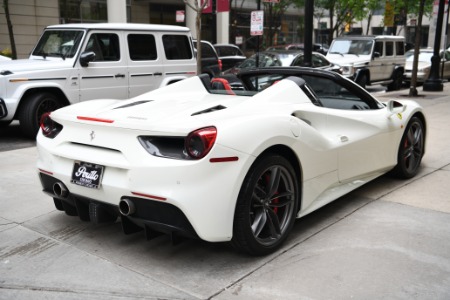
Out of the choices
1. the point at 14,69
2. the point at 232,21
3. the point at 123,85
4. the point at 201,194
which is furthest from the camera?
the point at 232,21

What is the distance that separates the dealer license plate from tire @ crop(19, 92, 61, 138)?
199 inches

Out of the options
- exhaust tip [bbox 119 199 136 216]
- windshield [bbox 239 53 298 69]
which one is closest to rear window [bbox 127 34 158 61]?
windshield [bbox 239 53 298 69]

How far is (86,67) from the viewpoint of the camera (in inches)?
344

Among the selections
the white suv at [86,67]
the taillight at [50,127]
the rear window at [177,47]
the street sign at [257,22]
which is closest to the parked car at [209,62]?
the street sign at [257,22]

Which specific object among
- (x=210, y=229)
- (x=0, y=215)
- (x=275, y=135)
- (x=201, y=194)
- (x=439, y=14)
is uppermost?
(x=439, y=14)

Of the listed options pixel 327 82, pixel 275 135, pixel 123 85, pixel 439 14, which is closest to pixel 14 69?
pixel 123 85

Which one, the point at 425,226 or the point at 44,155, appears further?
the point at 425,226

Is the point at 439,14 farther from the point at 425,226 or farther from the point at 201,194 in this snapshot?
the point at 201,194

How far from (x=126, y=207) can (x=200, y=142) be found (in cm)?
66

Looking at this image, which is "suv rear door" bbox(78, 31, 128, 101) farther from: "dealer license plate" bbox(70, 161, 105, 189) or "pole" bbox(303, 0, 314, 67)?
"dealer license plate" bbox(70, 161, 105, 189)

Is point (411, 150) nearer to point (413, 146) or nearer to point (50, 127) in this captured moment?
point (413, 146)

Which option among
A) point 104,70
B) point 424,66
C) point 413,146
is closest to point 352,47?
point 424,66

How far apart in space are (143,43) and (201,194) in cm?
715

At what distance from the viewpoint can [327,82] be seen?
4.94 m
